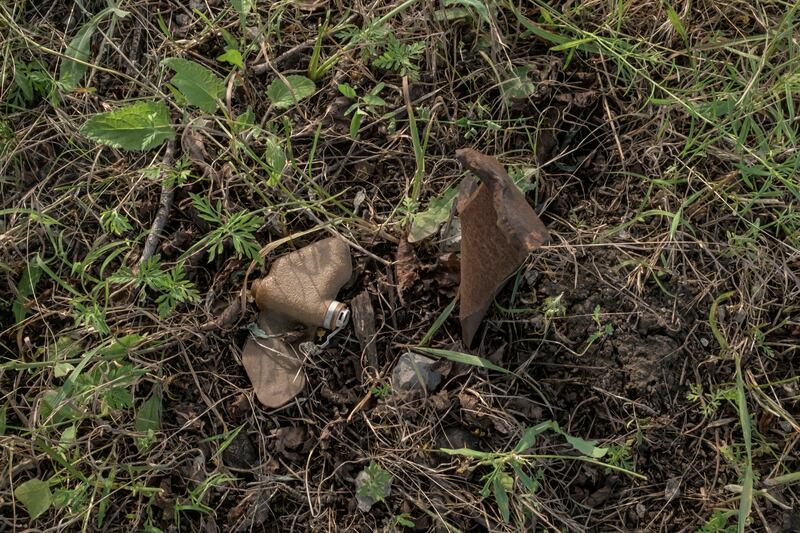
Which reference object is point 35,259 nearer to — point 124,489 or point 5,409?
point 5,409

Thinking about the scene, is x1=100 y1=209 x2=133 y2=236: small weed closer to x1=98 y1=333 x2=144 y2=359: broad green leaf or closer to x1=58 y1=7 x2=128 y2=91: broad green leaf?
x1=98 y1=333 x2=144 y2=359: broad green leaf

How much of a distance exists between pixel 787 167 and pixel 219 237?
1.62 meters

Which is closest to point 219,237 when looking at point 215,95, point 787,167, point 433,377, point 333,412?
point 215,95

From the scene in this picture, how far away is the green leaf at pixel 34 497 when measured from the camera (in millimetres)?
1882

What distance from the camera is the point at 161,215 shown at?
2084 millimetres

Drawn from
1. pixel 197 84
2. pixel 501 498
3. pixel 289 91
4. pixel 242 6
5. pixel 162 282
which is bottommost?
pixel 501 498

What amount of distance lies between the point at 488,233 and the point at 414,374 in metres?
0.51

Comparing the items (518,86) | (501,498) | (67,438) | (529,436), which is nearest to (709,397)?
(529,436)

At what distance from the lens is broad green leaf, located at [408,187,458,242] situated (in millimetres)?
1954

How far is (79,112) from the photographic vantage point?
2197mm

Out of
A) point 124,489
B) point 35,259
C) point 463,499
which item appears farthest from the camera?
point 35,259

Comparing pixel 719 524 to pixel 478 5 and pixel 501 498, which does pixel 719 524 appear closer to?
pixel 501 498

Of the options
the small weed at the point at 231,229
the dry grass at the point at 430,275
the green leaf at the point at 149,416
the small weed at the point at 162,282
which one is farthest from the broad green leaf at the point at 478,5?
the green leaf at the point at 149,416

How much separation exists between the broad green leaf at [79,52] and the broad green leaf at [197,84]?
0.50m
